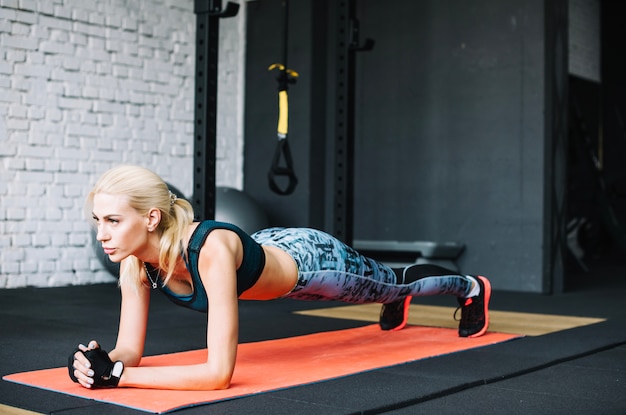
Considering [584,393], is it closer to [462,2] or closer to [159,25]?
[462,2]

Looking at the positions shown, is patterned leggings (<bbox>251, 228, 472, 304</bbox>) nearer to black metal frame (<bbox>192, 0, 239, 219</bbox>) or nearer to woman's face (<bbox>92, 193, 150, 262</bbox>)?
woman's face (<bbox>92, 193, 150, 262</bbox>)

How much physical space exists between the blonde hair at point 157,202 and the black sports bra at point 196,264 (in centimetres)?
4

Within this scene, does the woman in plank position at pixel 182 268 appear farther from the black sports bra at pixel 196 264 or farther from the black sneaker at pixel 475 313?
the black sneaker at pixel 475 313

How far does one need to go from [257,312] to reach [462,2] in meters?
2.92

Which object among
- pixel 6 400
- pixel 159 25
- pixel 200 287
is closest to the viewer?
pixel 6 400

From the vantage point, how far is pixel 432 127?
6004mm

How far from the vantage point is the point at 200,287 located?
2193 mm

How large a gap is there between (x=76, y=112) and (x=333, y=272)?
3.67 meters

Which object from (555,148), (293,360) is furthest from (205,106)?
(555,148)

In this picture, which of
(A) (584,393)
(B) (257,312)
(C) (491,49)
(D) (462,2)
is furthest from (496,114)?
(A) (584,393)

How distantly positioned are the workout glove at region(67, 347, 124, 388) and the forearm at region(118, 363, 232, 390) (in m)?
0.02

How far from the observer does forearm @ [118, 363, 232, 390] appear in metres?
2.10

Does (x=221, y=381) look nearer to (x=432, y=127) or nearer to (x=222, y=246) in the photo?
(x=222, y=246)

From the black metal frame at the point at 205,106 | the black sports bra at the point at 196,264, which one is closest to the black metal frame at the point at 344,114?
the black metal frame at the point at 205,106
